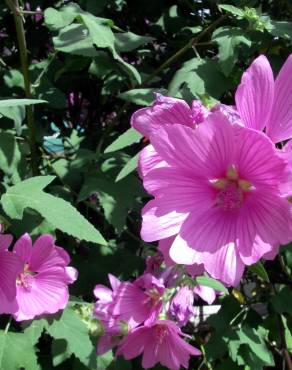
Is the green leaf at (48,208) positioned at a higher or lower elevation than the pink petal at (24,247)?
higher

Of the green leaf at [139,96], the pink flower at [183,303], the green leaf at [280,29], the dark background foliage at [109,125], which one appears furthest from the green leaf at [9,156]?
the green leaf at [280,29]

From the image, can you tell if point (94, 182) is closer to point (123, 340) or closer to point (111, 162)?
point (111, 162)

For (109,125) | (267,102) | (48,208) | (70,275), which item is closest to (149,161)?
(267,102)

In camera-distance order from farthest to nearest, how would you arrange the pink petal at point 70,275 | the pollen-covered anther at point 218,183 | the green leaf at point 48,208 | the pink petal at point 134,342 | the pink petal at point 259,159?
the pink petal at point 70,275 → the pink petal at point 134,342 → the green leaf at point 48,208 → the pollen-covered anther at point 218,183 → the pink petal at point 259,159

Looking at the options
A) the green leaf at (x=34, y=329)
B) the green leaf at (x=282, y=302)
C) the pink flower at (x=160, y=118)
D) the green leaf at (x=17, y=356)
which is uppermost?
the pink flower at (x=160, y=118)

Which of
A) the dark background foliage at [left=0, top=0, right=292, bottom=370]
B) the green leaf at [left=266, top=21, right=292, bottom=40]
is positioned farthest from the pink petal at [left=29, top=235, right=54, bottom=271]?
the green leaf at [left=266, top=21, right=292, bottom=40]

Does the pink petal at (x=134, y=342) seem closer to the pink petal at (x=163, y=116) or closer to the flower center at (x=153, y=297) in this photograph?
the flower center at (x=153, y=297)

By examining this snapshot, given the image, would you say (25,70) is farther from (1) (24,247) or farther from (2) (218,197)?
(2) (218,197)
